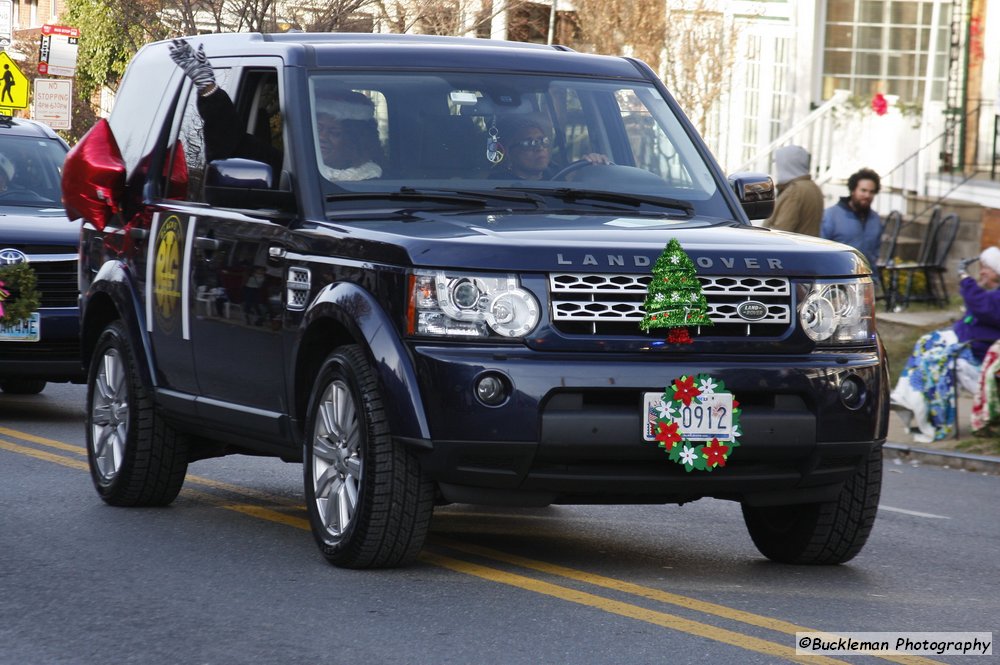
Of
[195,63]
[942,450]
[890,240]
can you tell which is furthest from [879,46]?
[195,63]

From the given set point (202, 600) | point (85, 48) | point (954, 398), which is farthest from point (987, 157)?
point (85, 48)

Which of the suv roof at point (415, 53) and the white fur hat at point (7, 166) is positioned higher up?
the suv roof at point (415, 53)

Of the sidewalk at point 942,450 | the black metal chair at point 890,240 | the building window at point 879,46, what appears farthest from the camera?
the building window at point 879,46

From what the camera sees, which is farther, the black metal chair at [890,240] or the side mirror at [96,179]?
the black metal chair at [890,240]

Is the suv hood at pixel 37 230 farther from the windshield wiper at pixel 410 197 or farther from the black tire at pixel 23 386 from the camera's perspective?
the windshield wiper at pixel 410 197

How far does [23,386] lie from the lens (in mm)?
14680

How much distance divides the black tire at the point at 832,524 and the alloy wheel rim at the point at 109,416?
295cm

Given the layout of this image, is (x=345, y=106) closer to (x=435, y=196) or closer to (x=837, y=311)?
(x=435, y=196)

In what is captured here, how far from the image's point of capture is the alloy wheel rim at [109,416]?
28.5 feet

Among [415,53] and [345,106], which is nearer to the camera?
[345,106]

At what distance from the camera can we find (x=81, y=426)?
40.5 feet

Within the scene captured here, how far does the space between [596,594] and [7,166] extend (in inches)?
342

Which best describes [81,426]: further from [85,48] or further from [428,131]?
[85,48]

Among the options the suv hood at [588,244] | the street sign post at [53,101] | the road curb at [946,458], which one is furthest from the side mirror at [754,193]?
the street sign post at [53,101]
